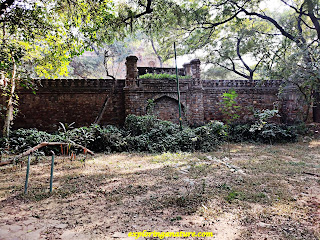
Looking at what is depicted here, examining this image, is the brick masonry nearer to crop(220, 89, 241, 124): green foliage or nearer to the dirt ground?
crop(220, 89, 241, 124): green foliage

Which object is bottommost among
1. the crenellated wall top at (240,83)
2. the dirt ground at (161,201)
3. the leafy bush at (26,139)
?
the dirt ground at (161,201)

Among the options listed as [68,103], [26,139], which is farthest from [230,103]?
[68,103]

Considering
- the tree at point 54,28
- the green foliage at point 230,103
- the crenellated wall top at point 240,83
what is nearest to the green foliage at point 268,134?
the green foliage at point 230,103

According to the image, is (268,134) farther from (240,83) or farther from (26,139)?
(26,139)

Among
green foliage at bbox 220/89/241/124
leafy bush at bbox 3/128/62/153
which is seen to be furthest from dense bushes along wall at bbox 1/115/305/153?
green foliage at bbox 220/89/241/124

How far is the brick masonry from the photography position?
929 cm

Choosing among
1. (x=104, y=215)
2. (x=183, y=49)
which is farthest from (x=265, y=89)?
(x=104, y=215)

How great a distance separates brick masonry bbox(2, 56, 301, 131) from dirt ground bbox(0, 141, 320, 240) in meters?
4.63

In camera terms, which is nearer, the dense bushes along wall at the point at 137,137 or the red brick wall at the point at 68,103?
the dense bushes along wall at the point at 137,137

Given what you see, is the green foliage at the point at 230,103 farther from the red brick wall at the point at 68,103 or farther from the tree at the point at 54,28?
the red brick wall at the point at 68,103

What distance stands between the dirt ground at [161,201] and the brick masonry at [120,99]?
4.63 metres

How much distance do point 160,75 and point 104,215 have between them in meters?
8.08

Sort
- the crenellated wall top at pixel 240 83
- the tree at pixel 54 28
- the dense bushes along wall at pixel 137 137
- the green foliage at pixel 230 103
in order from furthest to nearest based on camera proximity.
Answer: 1. the crenellated wall top at pixel 240 83
2. the dense bushes along wall at pixel 137 137
3. the green foliage at pixel 230 103
4. the tree at pixel 54 28

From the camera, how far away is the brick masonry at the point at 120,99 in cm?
929
